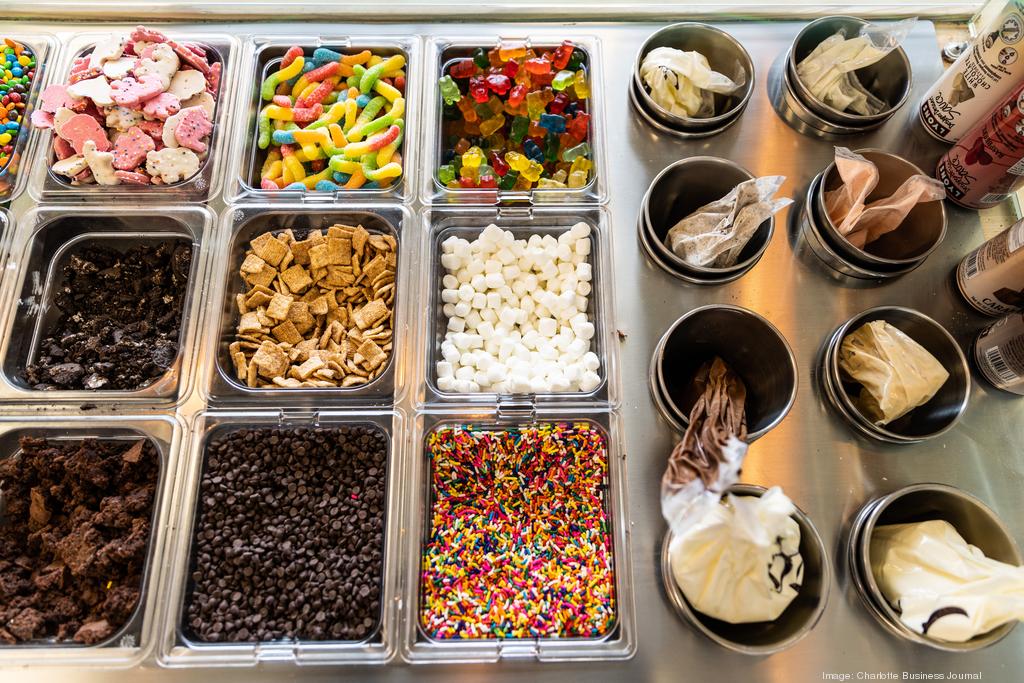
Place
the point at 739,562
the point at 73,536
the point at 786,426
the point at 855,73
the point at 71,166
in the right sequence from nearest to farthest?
the point at 739,562 < the point at 73,536 < the point at 786,426 < the point at 71,166 < the point at 855,73

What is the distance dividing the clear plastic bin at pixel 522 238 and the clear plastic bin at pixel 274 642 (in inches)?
6.8

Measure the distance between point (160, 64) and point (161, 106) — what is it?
12cm

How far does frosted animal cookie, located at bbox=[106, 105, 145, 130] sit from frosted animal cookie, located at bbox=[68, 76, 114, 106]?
0.02m

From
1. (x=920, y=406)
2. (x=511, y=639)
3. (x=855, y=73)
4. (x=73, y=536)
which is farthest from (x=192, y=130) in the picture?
(x=920, y=406)

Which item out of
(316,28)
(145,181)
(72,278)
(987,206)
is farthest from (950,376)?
(72,278)

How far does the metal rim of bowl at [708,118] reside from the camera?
1530 mm

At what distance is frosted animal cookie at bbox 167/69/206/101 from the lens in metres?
1.58

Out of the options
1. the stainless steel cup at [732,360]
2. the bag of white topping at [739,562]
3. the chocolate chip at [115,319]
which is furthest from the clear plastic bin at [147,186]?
the bag of white topping at [739,562]

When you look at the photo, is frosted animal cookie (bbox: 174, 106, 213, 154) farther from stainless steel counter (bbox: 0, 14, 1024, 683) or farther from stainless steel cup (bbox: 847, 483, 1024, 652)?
stainless steel cup (bbox: 847, 483, 1024, 652)

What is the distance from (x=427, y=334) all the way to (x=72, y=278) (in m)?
0.86

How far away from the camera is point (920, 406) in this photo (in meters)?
1.39

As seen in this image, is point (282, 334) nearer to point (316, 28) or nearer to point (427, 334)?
point (427, 334)

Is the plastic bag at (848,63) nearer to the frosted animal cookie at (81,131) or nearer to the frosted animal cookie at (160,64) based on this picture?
the frosted animal cookie at (160,64)

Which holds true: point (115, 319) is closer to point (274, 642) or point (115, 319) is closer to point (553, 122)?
point (274, 642)
